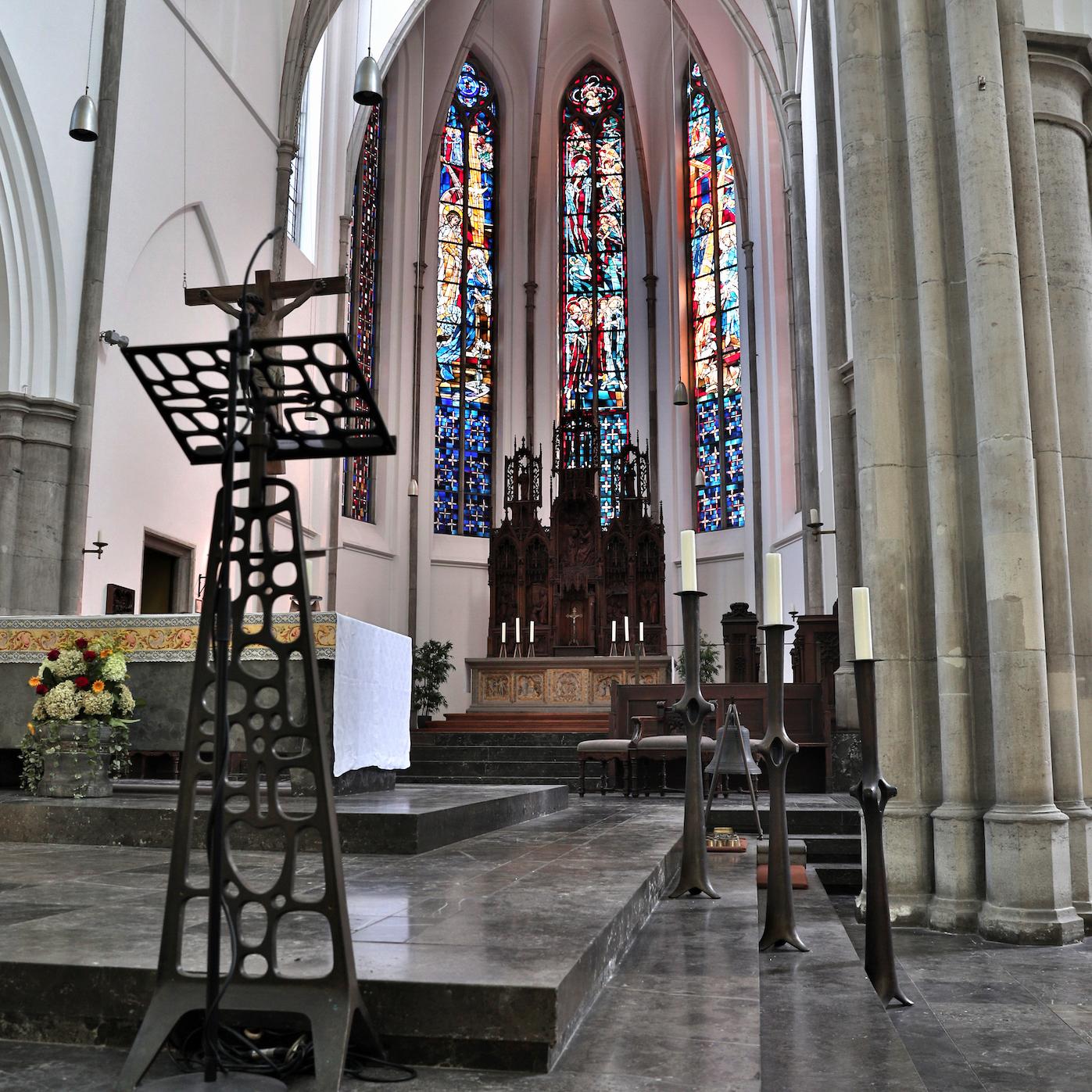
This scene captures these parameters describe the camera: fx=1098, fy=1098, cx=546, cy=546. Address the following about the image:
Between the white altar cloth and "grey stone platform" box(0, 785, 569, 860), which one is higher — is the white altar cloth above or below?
above

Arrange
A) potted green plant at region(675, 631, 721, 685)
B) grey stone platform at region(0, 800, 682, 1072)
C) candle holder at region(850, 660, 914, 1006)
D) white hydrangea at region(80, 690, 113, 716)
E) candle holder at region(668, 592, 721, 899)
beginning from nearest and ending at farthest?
grey stone platform at region(0, 800, 682, 1072) → candle holder at region(850, 660, 914, 1006) → candle holder at region(668, 592, 721, 899) → white hydrangea at region(80, 690, 113, 716) → potted green plant at region(675, 631, 721, 685)

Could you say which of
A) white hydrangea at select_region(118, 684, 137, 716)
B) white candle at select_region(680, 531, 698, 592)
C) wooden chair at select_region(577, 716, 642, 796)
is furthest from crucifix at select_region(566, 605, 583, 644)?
white candle at select_region(680, 531, 698, 592)

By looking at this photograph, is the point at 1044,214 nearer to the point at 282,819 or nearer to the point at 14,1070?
the point at 282,819

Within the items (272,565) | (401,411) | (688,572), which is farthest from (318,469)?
(272,565)

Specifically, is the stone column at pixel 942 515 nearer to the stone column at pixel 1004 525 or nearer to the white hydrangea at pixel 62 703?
the stone column at pixel 1004 525

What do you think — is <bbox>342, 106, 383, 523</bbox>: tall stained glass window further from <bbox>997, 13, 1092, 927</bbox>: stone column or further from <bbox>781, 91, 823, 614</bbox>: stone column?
<bbox>997, 13, 1092, 927</bbox>: stone column

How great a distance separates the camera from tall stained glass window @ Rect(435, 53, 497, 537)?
18891 millimetres

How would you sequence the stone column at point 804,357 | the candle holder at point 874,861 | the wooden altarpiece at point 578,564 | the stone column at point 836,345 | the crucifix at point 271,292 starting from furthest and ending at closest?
1. the wooden altarpiece at point 578,564
2. the stone column at point 804,357
3. the stone column at point 836,345
4. the crucifix at point 271,292
5. the candle holder at point 874,861

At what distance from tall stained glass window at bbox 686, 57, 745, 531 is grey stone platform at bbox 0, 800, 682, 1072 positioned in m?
13.8

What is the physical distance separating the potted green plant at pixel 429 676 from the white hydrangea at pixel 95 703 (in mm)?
10370

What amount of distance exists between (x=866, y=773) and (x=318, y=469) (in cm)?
1371

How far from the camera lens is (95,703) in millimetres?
5586

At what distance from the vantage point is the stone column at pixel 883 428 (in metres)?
5.07

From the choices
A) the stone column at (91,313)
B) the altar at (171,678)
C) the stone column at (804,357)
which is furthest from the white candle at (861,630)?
the stone column at (804,357)
